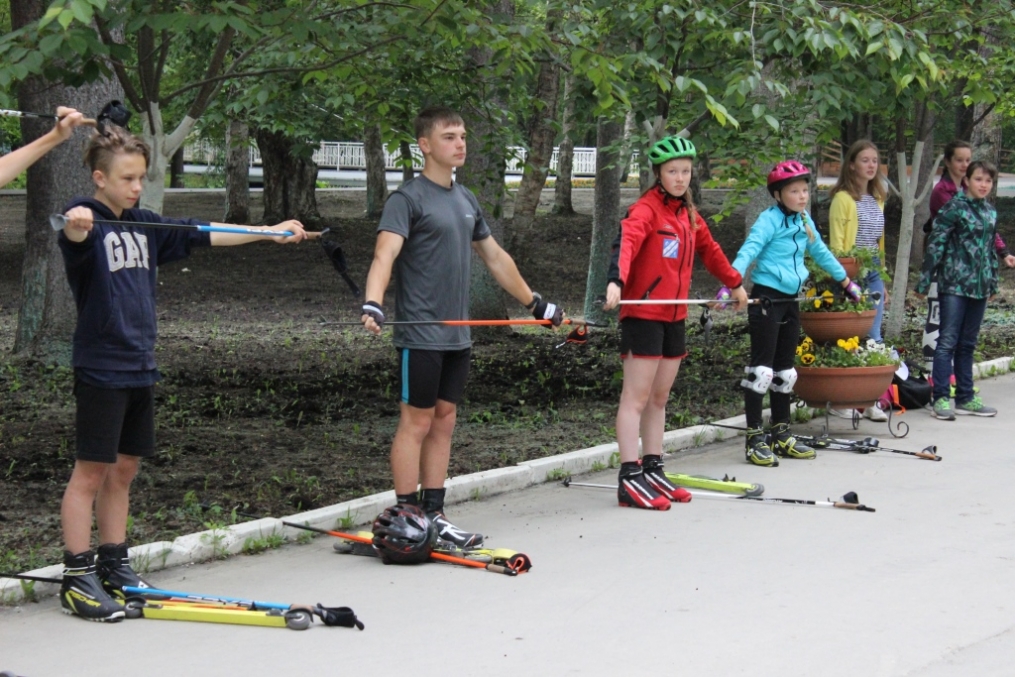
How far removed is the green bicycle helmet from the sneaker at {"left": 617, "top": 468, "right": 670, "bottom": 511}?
5.60 feet

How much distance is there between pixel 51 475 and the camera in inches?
273

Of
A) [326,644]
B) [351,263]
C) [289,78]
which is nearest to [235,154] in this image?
[351,263]

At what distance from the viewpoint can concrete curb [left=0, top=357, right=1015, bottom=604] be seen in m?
5.41

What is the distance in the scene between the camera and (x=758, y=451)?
7.79m

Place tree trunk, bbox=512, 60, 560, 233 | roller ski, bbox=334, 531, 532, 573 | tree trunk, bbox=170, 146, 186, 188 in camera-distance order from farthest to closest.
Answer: tree trunk, bbox=170, 146, 186, 188, tree trunk, bbox=512, 60, 560, 233, roller ski, bbox=334, 531, 532, 573

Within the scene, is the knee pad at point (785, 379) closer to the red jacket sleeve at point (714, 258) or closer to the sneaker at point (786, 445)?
the sneaker at point (786, 445)

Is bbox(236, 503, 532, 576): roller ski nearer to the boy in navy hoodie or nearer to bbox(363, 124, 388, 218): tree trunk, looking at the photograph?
the boy in navy hoodie

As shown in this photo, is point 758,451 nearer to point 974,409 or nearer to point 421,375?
point 974,409

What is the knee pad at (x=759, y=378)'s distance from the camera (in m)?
7.82

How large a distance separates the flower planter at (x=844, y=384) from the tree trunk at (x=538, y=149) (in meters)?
5.78

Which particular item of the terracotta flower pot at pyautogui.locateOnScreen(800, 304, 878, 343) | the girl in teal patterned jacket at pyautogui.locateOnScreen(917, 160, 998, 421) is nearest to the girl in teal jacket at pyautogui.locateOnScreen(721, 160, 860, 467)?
the terracotta flower pot at pyautogui.locateOnScreen(800, 304, 878, 343)

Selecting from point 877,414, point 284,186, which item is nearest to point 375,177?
point 284,186

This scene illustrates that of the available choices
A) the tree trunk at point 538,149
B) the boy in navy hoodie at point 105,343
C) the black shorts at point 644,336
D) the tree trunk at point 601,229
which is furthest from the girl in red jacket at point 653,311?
the tree trunk at point 601,229

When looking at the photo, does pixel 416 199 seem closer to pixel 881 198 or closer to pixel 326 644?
pixel 326 644
